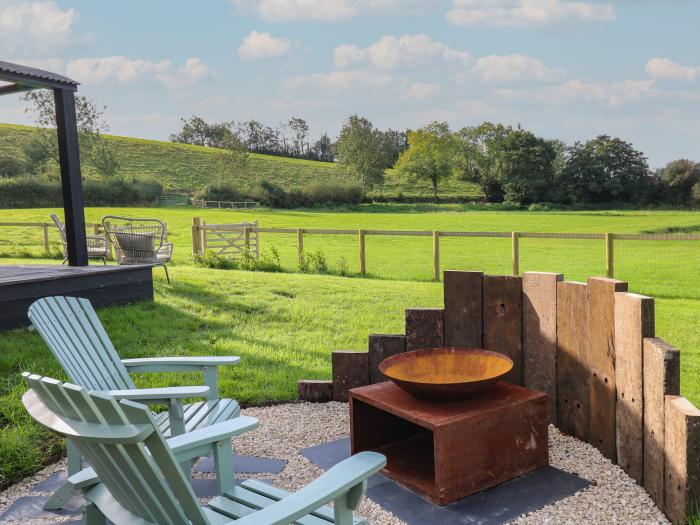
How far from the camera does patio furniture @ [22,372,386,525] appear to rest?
1.67 meters

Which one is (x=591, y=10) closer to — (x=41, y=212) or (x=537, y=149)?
(x=41, y=212)

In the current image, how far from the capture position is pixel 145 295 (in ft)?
27.1

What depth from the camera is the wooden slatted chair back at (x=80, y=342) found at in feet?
10.5

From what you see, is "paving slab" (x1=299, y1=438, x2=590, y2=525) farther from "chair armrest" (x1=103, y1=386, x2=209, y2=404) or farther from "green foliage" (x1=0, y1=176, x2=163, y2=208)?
"green foliage" (x1=0, y1=176, x2=163, y2=208)

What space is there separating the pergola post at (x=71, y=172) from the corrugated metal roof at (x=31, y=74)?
161 millimetres

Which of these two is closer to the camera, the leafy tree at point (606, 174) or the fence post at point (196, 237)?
the fence post at point (196, 237)

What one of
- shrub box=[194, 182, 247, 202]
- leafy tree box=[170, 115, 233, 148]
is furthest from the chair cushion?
leafy tree box=[170, 115, 233, 148]

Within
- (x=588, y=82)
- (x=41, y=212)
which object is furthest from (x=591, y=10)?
(x=588, y=82)

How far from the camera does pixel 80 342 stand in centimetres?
349

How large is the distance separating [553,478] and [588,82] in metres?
58.6

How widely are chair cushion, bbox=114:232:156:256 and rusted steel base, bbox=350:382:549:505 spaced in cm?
646

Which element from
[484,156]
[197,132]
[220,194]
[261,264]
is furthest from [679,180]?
[197,132]

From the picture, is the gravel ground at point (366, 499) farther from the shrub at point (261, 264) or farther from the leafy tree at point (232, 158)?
the leafy tree at point (232, 158)

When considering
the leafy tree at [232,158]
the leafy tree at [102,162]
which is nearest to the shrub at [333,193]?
the leafy tree at [232,158]
